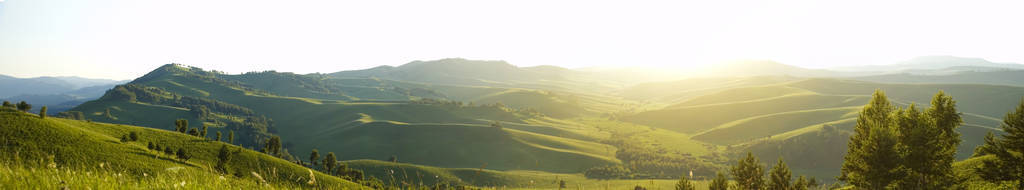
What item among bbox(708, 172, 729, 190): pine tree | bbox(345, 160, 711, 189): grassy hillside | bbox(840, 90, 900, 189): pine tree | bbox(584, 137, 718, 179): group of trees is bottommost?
bbox(584, 137, 718, 179): group of trees

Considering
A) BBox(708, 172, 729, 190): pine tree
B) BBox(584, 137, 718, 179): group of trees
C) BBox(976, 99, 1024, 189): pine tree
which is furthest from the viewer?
BBox(584, 137, 718, 179): group of trees

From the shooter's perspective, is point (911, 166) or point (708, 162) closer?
point (911, 166)

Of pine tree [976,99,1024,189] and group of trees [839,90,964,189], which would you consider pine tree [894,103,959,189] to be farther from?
pine tree [976,99,1024,189]

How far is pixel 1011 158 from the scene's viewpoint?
33.6 metres

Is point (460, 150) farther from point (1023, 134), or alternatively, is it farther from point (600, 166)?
point (1023, 134)

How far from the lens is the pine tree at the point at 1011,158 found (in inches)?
1303

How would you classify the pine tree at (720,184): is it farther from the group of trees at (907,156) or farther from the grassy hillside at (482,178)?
the grassy hillside at (482,178)

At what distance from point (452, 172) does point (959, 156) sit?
177 m

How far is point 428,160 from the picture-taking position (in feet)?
551

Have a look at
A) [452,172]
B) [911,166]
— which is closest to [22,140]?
[911,166]

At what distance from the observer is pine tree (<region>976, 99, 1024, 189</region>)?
33.1m

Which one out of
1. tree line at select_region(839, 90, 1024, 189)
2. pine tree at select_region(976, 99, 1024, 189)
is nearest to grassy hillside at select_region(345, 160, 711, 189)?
tree line at select_region(839, 90, 1024, 189)

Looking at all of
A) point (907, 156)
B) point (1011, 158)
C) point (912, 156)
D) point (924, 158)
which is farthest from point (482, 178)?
point (1011, 158)

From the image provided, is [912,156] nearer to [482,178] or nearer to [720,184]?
[720,184]
